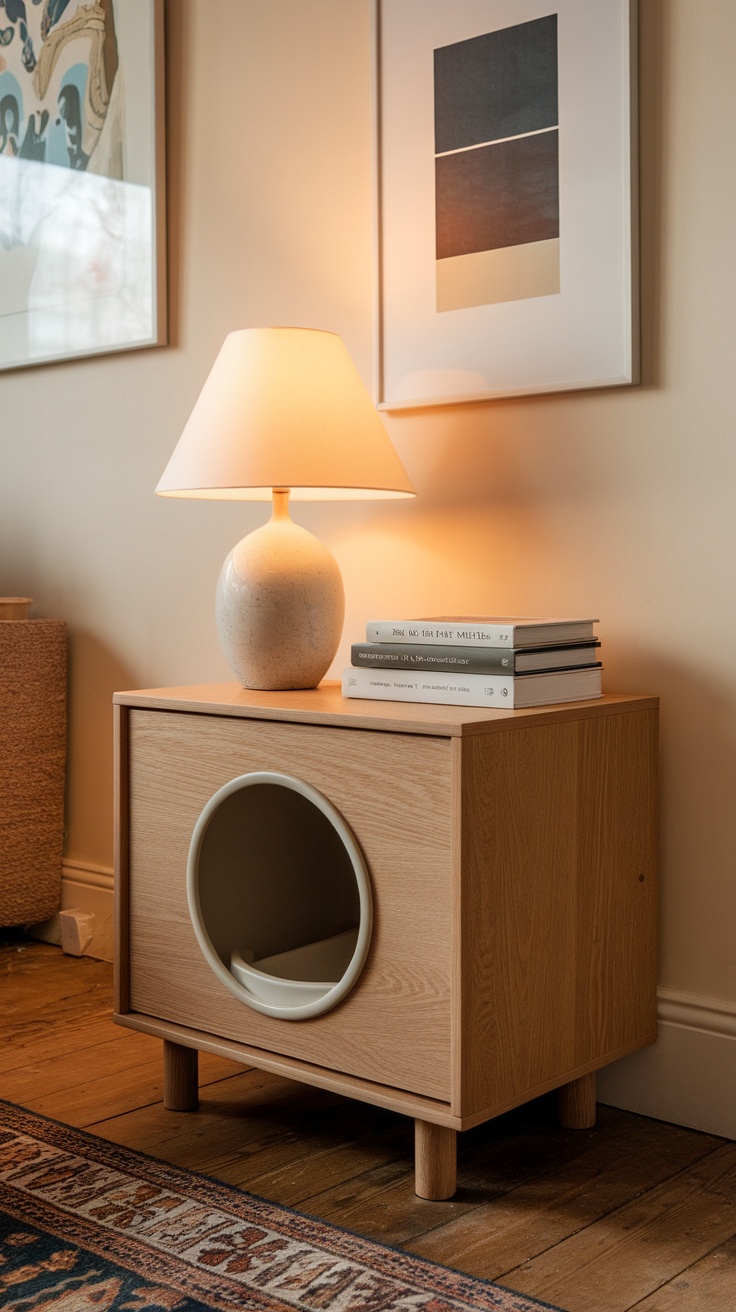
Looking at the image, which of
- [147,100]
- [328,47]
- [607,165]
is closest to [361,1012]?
[607,165]

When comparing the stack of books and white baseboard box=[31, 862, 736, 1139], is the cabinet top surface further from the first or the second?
white baseboard box=[31, 862, 736, 1139]

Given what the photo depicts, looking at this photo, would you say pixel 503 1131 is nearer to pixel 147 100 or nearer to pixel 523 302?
pixel 523 302

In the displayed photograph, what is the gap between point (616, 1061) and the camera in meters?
1.66

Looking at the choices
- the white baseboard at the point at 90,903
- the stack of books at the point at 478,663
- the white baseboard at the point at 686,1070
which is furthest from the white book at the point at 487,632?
the white baseboard at the point at 90,903

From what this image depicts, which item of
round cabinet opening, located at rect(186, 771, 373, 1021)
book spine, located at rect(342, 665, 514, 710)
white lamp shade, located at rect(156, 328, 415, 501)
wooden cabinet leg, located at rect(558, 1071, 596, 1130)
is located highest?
white lamp shade, located at rect(156, 328, 415, 501)

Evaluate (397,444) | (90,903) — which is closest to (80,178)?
(397,444)

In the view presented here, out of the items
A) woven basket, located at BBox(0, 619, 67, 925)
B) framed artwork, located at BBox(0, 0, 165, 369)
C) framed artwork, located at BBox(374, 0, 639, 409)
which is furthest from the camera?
woven basket, located at BBox(0, 619, 67, 925)

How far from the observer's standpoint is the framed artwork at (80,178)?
7.30 ft

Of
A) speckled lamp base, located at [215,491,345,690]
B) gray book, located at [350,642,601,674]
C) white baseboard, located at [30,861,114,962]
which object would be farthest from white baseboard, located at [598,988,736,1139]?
white baseboard, located at [30,861,114,962]

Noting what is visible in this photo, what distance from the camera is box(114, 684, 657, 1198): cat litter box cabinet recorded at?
1.33m

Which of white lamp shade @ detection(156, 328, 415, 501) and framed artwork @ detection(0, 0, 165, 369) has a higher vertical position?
framed artwork @ detection(0, 0, 165, 369)

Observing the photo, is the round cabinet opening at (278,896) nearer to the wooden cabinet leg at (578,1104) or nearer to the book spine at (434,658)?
the book spine at (434,658)

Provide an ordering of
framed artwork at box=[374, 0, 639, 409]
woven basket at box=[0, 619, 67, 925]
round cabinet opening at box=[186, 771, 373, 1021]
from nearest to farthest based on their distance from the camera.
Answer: round cabinet opening at box=[186, 771, 373, 1021]
framed artwork at box=[374, 0, 639, 409]
woven basket at box=[0, 619, 67, 925]

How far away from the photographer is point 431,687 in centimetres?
147
